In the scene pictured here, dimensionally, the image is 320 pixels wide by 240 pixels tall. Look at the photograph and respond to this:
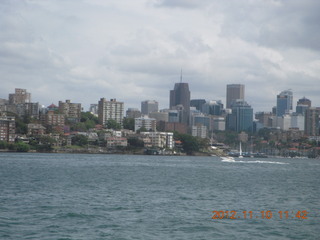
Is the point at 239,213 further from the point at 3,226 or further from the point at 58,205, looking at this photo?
the point at 3,226

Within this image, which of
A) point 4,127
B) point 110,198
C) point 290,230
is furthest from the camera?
point 4,127

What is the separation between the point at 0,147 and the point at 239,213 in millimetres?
132402

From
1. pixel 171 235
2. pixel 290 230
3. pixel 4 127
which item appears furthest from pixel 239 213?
pixel 4 127

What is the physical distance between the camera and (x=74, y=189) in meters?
44.8

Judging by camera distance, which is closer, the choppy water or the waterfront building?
the choppy water
